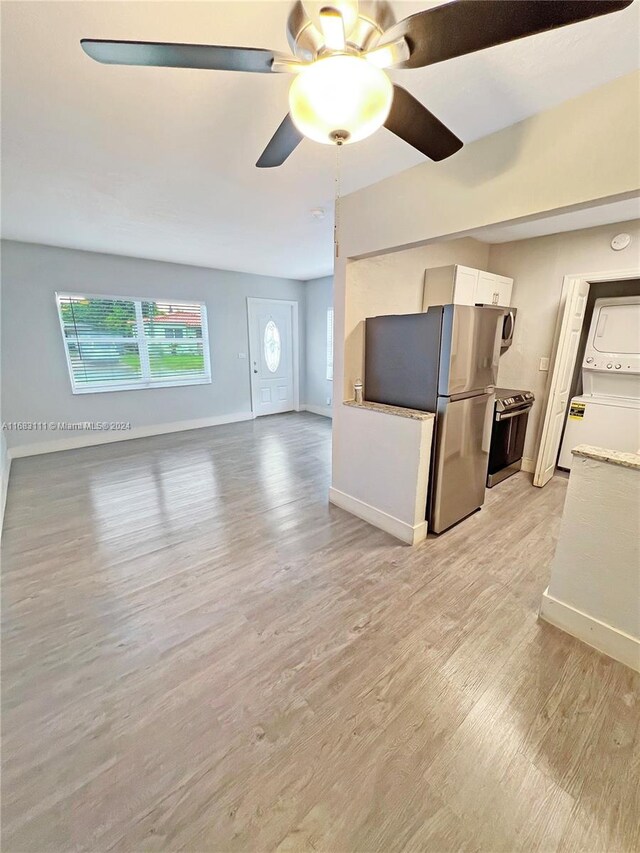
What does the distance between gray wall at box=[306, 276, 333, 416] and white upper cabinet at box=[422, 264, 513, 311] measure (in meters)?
Result: 2.91

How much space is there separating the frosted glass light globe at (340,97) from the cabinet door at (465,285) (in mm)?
2353

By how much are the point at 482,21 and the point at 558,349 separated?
9.83ft

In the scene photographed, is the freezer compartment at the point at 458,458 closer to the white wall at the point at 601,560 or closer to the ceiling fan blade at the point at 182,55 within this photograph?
the white wall at the point at 601,560

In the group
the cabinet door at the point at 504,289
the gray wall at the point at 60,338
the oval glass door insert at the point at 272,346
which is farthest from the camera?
the oval glass door insert at the point at 272,346

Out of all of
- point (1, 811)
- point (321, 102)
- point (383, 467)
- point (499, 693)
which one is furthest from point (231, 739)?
point (321, 102)

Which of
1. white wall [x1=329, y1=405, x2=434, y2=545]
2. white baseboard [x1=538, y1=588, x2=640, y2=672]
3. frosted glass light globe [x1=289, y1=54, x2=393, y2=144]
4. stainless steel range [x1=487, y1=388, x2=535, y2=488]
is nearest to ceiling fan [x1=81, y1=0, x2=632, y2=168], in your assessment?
frosted glass light globe [x1=289, y1=54, x2=393, y2=144]

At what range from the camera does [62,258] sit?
409 centimetres

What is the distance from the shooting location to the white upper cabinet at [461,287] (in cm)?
311

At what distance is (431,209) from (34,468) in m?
4.69

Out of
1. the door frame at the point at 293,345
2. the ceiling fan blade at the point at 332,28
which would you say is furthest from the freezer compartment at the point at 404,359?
the door frame at the point at 293,345

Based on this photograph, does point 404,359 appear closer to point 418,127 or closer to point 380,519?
point 380,519

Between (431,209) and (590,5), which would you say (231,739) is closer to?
(590,5)

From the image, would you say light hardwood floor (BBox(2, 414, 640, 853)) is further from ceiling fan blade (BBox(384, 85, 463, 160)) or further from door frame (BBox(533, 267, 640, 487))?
ceiling fan blade (BBox(384, 85, 463, 160))

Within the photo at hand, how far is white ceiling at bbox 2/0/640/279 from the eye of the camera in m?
1.17
